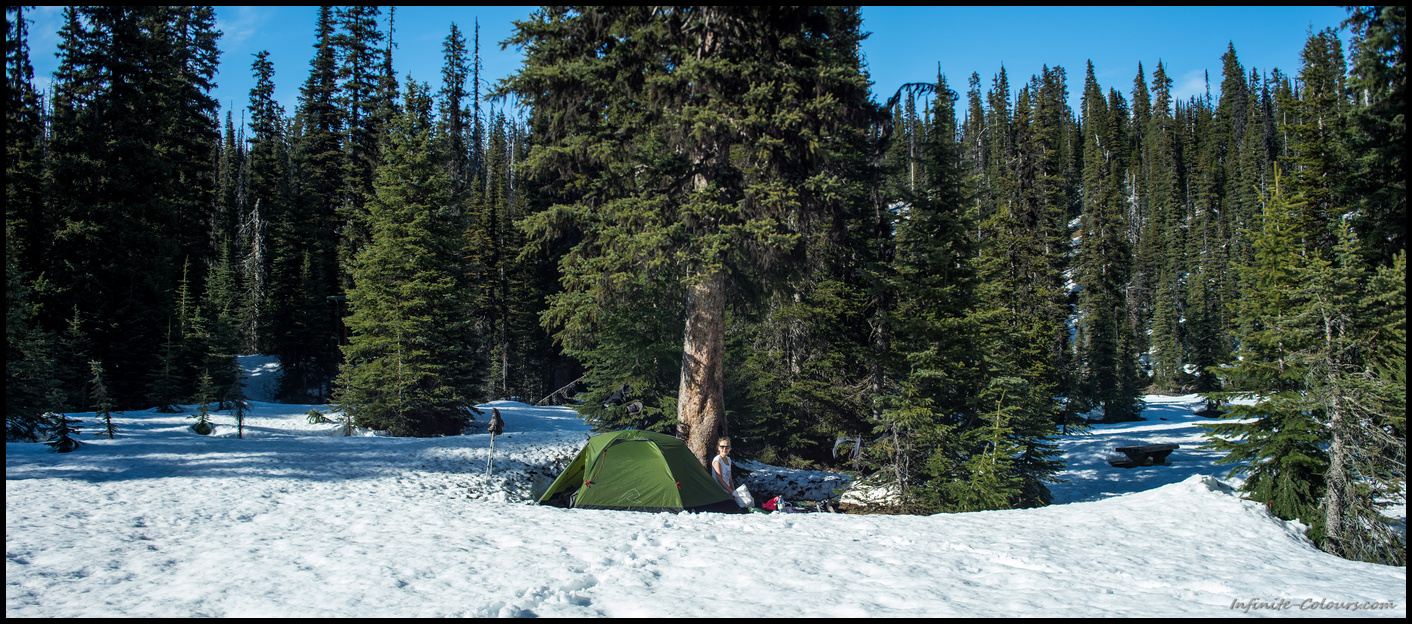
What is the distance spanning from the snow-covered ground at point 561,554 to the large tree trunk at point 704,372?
133 inches

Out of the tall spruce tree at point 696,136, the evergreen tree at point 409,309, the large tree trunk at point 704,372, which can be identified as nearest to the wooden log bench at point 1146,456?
the tall spruce tree at point 696,136

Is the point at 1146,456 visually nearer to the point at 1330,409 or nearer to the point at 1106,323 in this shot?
the point at 1330,409

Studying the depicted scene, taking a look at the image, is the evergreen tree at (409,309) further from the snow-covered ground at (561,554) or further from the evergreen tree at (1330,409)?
the evergreen tree at (1330,409)

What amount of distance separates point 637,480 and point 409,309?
42.5 ft

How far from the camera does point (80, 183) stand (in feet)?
78.1

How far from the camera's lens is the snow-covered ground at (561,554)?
522 centimetres

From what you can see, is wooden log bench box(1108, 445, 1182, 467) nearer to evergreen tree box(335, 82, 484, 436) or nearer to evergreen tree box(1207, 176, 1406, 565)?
evergreen tree box(1207, 176, 1406, 565)

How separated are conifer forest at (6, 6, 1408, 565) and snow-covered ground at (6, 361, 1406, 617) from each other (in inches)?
90.4

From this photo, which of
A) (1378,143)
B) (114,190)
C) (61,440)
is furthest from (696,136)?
(114,190)

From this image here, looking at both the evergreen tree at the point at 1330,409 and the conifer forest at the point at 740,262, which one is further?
the conifer forest at the point at 740,262

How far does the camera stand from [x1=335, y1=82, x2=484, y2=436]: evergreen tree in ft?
63.0

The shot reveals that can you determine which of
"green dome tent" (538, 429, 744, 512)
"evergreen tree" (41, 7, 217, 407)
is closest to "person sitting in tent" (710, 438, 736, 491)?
"green dome tent" (538, 429, 744, 512)

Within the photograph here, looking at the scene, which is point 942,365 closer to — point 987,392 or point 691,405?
point 987,392

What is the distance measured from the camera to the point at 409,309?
66.2 feet
